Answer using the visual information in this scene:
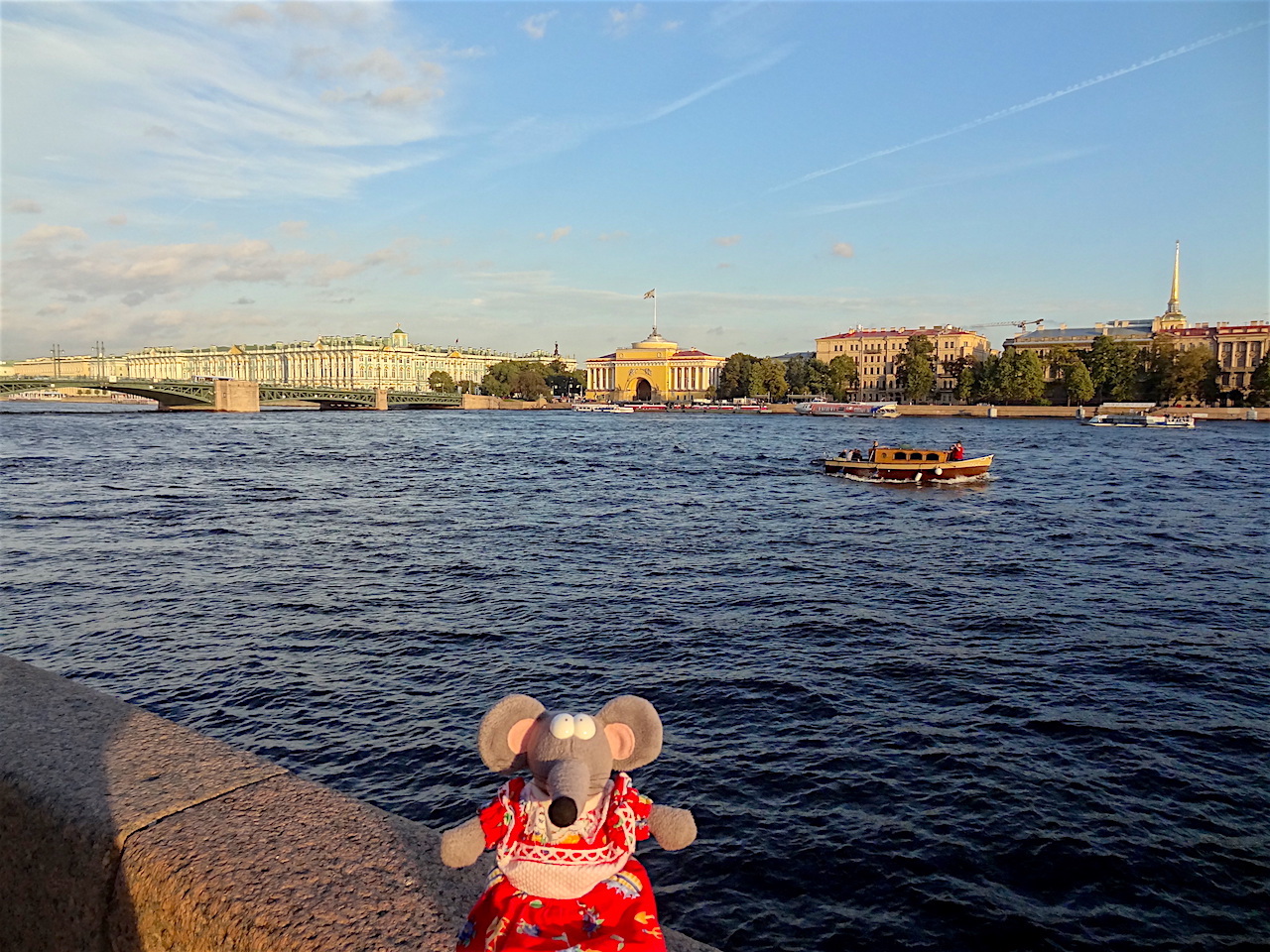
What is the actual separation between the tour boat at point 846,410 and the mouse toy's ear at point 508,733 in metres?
96.2

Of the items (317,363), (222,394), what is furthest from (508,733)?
(317,363)

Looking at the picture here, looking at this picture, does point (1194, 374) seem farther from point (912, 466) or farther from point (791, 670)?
point (791, 670)

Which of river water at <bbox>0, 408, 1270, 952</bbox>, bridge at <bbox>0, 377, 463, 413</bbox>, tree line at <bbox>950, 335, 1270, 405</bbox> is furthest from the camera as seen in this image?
tree line at <bbox>950, 335, 1270, 405</bbox>

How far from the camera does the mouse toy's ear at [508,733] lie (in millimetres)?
2322

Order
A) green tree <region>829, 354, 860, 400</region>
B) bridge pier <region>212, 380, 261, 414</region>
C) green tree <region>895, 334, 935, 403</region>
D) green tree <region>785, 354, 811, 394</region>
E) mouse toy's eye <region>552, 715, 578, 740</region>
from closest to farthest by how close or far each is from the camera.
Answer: mouse toy's eye <region>552, 715, 578, 740</region>
bridge pier <region>212, 380, 261, 414</region>
green tree <region>895, 334, 935, 403</region>
green tree <region>829, 354, 860, 400</region>
green tree <region>785, 354, 811, 394</region>

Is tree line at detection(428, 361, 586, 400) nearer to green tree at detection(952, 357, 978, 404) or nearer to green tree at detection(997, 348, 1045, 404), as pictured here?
green tree at detection(952, 357, 978, 404)

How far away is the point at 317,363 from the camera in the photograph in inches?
5812

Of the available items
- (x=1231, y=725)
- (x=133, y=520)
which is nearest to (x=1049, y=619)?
(x=1231, y=725)

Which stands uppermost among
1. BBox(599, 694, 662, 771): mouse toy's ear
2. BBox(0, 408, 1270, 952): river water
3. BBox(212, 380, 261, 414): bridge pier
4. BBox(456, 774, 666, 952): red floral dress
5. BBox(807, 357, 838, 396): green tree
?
BBox(807, 357, 838, 396): green tree

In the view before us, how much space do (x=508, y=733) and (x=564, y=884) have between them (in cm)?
39

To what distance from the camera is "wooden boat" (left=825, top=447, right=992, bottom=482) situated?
107ft

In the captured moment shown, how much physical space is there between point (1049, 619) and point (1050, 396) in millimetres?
102977

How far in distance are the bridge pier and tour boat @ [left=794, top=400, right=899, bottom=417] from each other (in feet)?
199

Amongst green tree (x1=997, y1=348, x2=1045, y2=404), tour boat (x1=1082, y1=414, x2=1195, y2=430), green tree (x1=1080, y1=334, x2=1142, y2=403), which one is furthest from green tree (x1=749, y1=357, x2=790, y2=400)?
tour boat (x1=1082, y1=414, x2=1195, y2=430)
